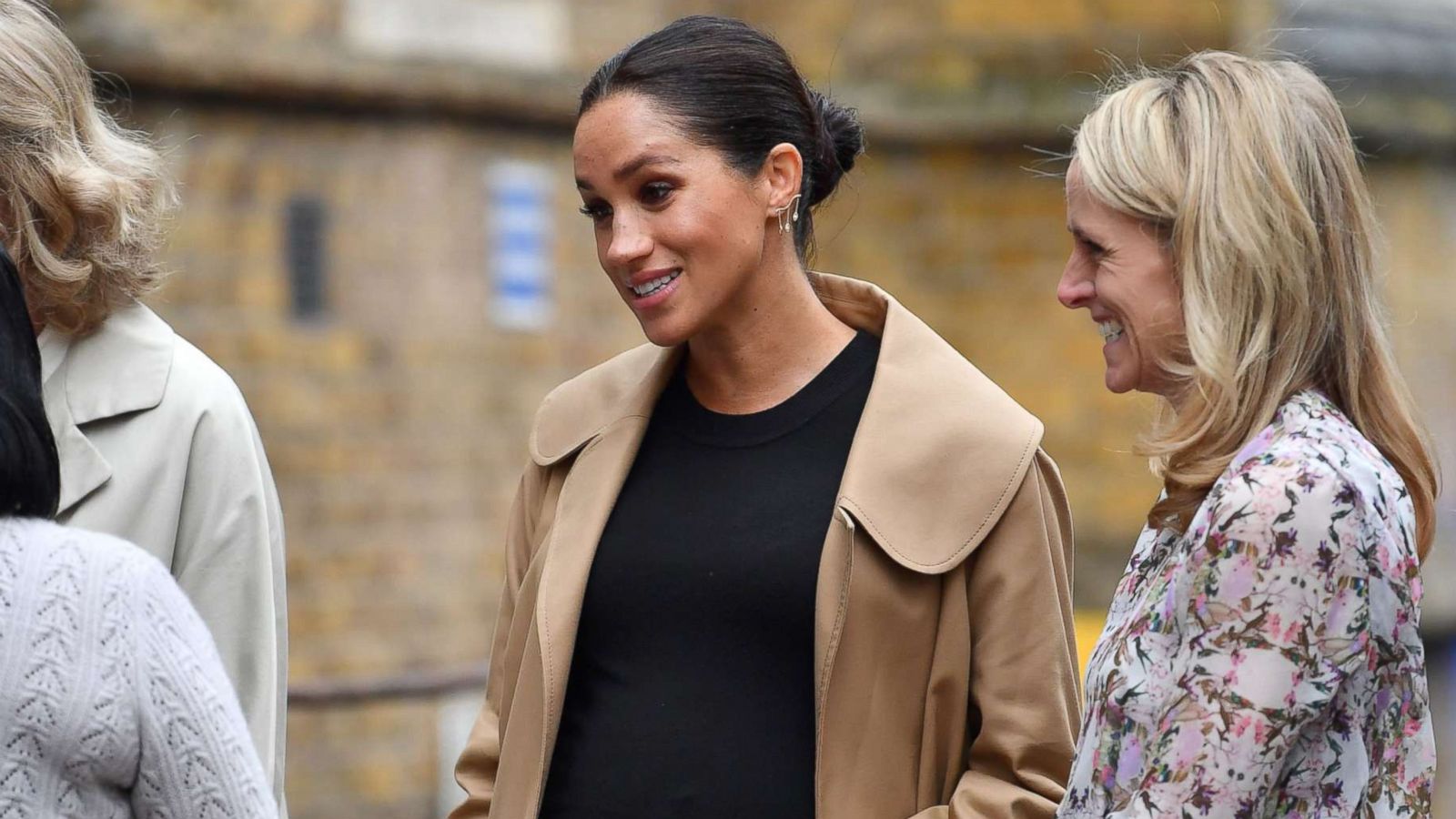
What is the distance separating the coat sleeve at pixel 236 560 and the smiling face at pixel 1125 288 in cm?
117

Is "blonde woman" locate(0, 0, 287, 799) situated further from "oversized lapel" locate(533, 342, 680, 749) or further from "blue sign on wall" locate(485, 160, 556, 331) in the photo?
"blue sign on wall" locate(485, 160, 556, 331)

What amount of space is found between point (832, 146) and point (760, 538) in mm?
671

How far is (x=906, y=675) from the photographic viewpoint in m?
2.81

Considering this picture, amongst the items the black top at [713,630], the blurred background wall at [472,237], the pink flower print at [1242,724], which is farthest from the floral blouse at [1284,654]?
the blurred background wall at [472,237]

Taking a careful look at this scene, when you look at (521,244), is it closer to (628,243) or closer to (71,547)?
(628,243)

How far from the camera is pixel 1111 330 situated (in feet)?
8.32

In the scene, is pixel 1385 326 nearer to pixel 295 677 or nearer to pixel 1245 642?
pixel 1245 642

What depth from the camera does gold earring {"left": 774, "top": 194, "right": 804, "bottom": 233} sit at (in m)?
3.06

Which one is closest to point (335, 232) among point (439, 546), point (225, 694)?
point (439, 546)

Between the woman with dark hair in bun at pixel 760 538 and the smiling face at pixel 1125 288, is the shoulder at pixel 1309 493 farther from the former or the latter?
the woman with dark hair in bun at pixel 760 538

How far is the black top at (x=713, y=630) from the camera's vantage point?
282 centimetres

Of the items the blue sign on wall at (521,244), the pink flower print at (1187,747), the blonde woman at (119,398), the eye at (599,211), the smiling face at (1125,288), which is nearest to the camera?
the pink flower print at (1187,747)

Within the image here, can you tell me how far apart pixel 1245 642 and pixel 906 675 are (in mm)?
719

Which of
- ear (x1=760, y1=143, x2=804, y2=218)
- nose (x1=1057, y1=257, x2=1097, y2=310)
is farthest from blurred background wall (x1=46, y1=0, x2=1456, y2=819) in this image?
nose (x1=1057, y1=257, x2=1097, y2=310)
